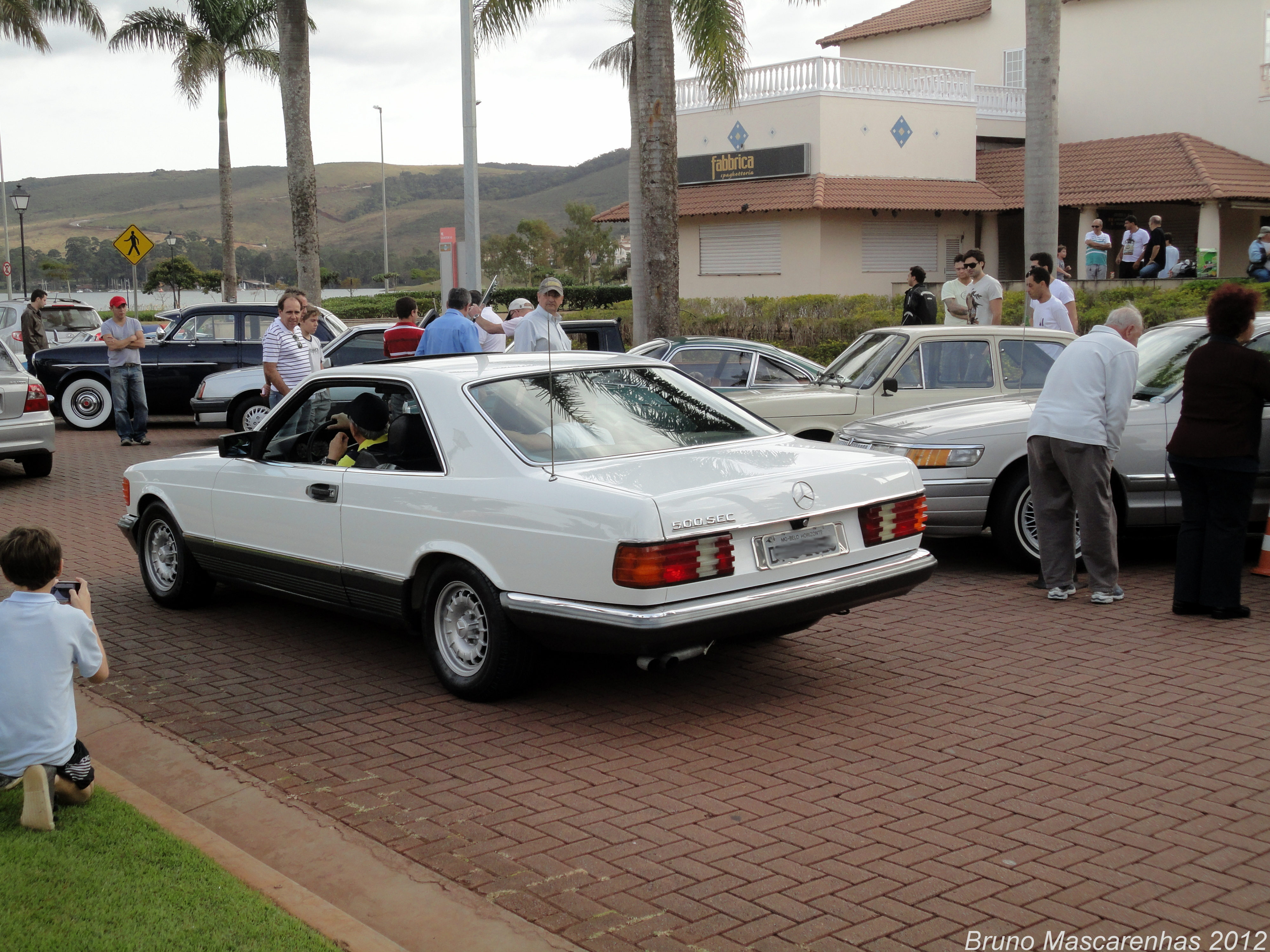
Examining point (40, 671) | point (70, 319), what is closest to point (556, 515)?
point (40, 671)

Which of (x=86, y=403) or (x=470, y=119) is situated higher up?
(x=470, y=119)

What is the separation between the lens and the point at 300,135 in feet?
70.1

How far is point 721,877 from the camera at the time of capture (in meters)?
3.90

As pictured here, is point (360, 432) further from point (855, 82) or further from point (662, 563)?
Answer: point (855, 82)

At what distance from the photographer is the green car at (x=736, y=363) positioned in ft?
38.4

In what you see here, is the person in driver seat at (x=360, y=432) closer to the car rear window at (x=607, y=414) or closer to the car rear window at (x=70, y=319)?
the car rear window at (x=607, y=414)

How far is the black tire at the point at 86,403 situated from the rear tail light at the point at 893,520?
51.3ft

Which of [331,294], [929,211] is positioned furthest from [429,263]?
[929,211]

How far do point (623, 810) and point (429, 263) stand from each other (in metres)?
150

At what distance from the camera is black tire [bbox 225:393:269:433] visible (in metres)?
16.3

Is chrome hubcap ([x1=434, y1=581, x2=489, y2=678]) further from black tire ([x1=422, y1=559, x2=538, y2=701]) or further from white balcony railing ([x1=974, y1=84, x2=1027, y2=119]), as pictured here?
white balcony railing ([x1=974, y1=84, x2=1027, y2=119])

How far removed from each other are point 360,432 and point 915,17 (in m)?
37.7

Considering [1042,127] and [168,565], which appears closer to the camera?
[168,565]

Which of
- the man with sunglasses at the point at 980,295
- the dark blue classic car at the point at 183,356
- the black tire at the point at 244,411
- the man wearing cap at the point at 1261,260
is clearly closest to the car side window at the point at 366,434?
the man with sunglasses at the point at 980,295
